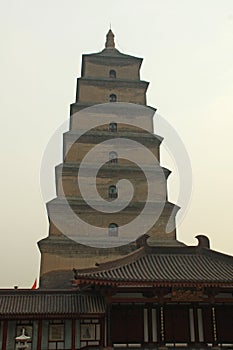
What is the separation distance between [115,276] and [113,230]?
7.46 m

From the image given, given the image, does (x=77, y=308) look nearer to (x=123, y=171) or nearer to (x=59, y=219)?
(x=59, y=219)

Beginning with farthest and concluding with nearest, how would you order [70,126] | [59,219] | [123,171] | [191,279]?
[70,126], [123,171], [59,219], [191,279]

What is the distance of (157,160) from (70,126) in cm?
602

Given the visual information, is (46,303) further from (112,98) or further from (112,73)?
(112,73)

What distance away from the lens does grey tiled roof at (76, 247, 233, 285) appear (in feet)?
52.2

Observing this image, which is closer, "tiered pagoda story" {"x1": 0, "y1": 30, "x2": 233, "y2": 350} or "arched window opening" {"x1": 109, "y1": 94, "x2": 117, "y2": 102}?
"tiered pagoda story" {"x1": 0, "y1": 30, "x2": 233, "y2": 350}

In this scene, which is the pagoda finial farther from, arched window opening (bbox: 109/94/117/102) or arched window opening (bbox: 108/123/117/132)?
arched window opening (bbox: 108/123/117/132)

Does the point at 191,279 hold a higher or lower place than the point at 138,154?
lower

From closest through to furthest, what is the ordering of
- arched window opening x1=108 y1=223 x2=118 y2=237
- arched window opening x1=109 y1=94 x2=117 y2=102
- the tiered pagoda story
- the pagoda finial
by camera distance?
the tiered pagoda story
arched window opening x1=108 y1=223 x2=118 y2=237
arched window opening x1=109 y1=94 x2=117 y2=102
the pagoda finial

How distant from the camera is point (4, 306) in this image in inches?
650

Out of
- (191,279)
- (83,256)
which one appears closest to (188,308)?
(191,279)

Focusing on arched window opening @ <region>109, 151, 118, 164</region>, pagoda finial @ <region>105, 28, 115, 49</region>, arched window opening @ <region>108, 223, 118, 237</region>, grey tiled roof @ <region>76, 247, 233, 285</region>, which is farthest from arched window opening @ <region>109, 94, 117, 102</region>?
grey tiled roof @ <region>76, 247, 233, 285</region>

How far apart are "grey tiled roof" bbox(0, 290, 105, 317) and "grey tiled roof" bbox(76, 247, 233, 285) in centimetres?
165

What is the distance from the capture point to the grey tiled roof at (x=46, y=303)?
53.4 feet
